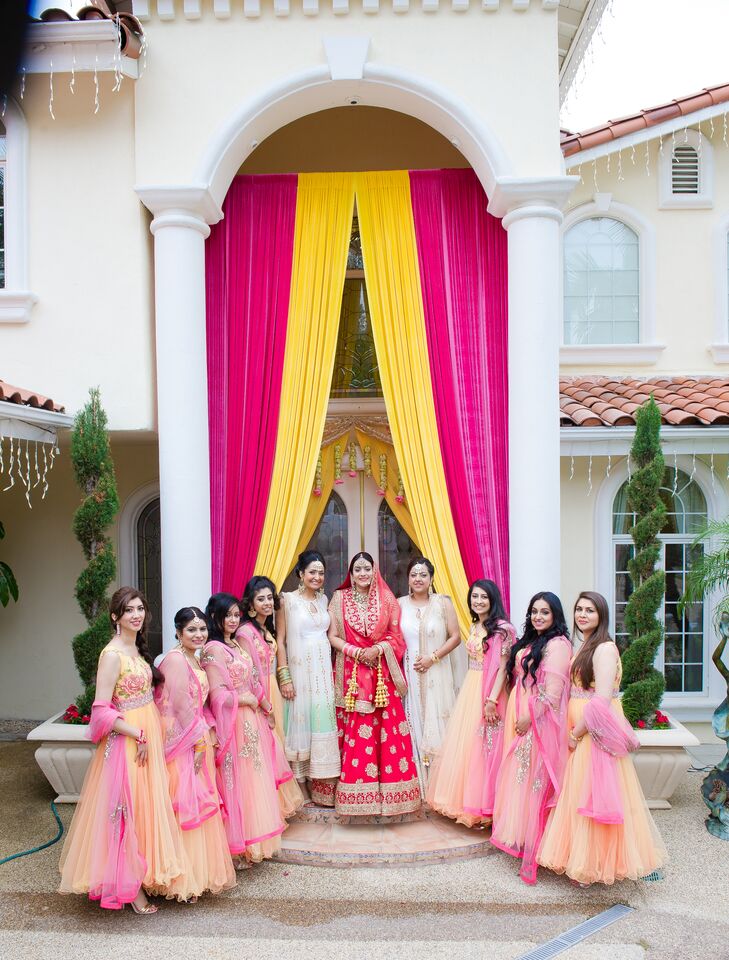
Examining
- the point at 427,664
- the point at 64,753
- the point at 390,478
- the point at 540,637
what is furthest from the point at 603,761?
the point at 64,753

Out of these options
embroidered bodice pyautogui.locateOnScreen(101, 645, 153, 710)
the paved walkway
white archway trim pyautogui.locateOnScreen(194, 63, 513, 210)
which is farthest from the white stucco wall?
embroidered bodice pyautogui.locateOnScreen(101, 645, 153, 710)

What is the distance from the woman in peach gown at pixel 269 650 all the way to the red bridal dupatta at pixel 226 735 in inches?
13.0

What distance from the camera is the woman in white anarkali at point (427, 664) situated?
19.6ft

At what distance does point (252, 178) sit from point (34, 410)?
8.93 feet

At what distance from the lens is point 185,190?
6348mm

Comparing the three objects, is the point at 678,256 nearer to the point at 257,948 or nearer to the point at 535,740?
the point at 535,740

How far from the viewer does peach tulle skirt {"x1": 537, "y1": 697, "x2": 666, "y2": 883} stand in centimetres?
485

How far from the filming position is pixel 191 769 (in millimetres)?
4809

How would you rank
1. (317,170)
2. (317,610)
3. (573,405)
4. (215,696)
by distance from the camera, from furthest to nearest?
(317,170) < (573,405) < (317,610) < (215,696)

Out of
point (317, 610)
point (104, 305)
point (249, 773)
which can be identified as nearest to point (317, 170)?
point (104, 305)

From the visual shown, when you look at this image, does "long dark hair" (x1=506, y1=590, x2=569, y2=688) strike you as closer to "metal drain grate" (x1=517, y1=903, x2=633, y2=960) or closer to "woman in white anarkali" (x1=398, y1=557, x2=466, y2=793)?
"woman in white anarkali" (x1=398, y1=557, x2=466, y2=793)

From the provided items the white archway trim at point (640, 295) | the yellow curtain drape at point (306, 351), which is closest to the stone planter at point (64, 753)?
the yellow curtain drape at point (306, 351)

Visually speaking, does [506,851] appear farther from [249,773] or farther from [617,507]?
[617,507]

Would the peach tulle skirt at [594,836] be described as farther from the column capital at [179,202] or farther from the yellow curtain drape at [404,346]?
the column capital at [179,202]
